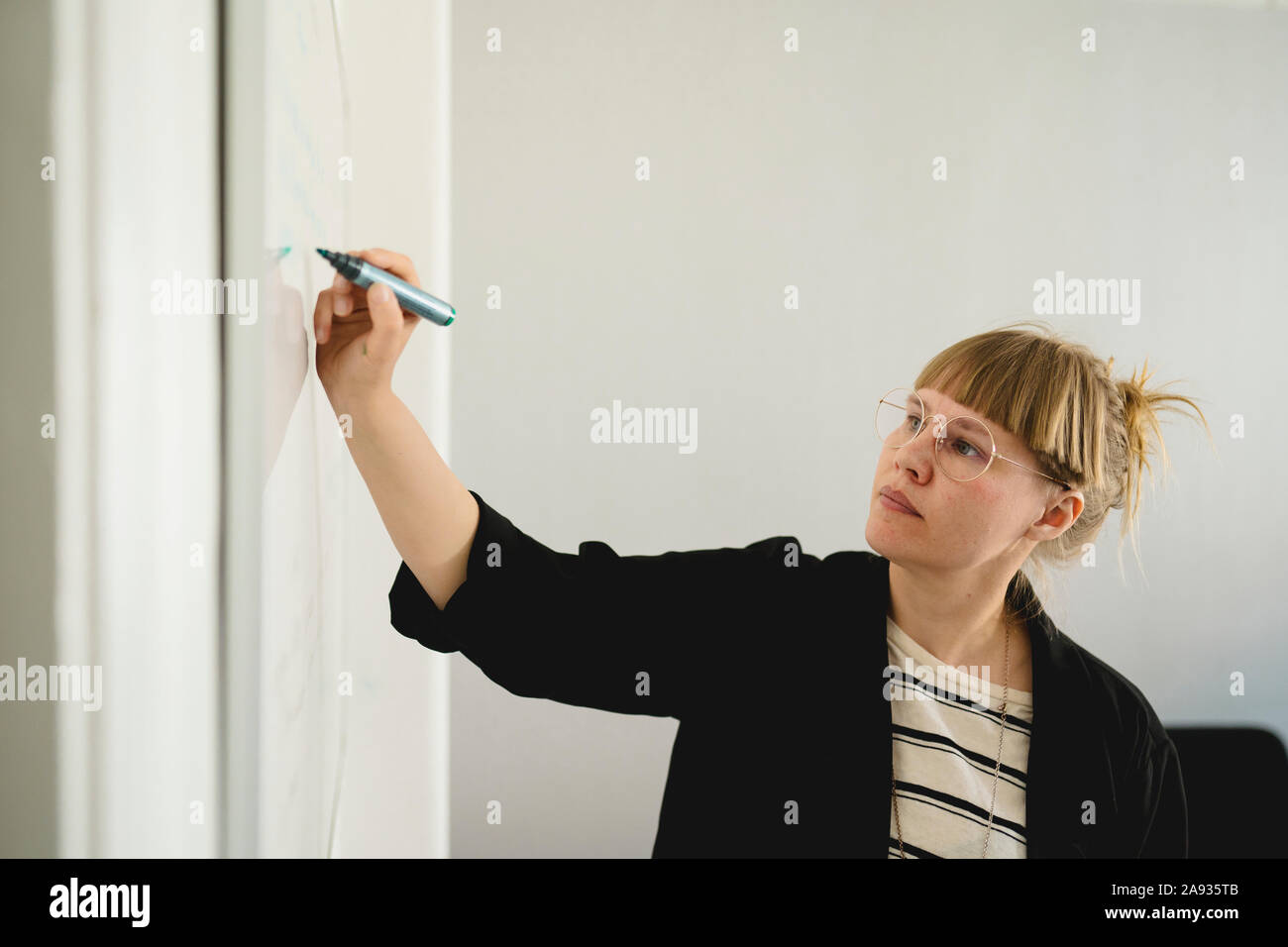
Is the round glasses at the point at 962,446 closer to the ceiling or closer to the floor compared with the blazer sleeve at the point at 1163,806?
closer to the ceiling

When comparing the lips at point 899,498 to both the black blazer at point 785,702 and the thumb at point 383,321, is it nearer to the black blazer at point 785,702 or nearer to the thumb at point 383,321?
the black blazer at point 785,702

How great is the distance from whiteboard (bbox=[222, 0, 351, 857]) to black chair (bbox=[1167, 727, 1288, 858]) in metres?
2.13

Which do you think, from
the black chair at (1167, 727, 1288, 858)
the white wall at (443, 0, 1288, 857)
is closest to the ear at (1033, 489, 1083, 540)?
the white wall at (443, 0, 1288, 857)

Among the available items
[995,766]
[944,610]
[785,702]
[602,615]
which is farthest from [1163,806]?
[602,615]

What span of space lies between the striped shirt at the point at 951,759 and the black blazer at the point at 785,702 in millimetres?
25

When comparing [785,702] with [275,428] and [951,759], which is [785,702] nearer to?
[951,759]

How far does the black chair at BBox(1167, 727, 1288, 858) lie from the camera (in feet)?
6.54

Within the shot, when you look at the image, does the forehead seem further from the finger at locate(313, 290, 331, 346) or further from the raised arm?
the finger at locate(313, 290, 331, 346)

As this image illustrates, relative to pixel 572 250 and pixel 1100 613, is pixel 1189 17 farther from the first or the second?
pixel 572 250

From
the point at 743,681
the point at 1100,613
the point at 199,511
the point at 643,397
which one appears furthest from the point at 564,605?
the point at 1100,613

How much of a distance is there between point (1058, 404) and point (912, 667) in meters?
0.32

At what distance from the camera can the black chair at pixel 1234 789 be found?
199 cm

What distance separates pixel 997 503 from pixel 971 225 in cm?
153

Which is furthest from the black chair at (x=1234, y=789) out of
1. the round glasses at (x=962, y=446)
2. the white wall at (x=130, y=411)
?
the white wall at (x=130, y=411)
